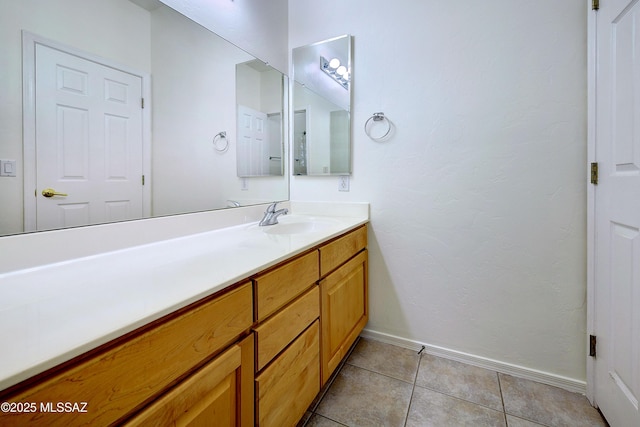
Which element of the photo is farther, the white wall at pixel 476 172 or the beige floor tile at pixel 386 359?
the beige floor tile at pixel 386 359

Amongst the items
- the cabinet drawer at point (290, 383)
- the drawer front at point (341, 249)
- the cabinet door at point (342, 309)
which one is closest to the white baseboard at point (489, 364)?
the cabinet door at point (342, 309)

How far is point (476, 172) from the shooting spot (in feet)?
5.03

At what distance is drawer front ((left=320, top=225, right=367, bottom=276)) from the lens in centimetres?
124

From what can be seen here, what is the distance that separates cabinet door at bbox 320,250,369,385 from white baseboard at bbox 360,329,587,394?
20 centimetres

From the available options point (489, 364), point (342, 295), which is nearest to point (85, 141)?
point (342, 295)

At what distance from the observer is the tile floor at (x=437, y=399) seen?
4.00 ft

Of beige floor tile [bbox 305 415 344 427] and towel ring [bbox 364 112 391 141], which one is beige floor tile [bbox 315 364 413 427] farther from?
towel ring [bbox 364 112 391 141]

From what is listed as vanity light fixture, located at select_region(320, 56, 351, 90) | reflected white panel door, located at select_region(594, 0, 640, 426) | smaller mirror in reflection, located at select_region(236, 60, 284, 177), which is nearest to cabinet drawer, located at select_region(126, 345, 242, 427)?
smaller mirror in reflection, located at select_region(236, 60, 284, 177)

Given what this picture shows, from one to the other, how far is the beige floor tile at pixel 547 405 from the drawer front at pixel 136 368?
1.40 metres

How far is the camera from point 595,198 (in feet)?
4.14

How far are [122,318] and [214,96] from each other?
4.01ft

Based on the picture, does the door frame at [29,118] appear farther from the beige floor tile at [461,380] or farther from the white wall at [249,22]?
the beige floor tile at [461,380]

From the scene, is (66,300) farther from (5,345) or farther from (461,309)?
(461,309)

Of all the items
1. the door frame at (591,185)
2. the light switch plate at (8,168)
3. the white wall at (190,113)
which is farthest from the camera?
the door frame at (591,185)
